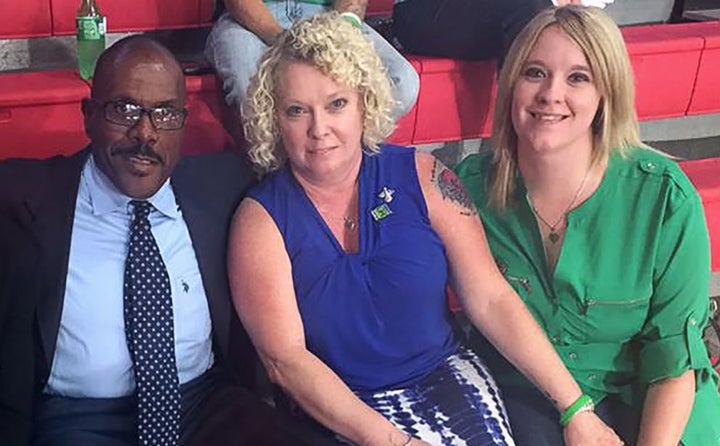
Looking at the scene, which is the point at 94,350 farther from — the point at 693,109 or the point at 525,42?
the point at 693,109

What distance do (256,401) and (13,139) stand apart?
0.88m

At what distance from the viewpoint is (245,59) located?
226 centimetres

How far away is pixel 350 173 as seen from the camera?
5.91 ft

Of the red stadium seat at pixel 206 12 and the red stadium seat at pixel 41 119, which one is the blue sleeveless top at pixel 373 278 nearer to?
the red stadium seat at pixel 41 119

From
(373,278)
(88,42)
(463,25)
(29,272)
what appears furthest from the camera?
(463,25)

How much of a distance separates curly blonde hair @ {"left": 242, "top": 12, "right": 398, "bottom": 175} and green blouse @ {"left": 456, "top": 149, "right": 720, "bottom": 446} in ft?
0.93

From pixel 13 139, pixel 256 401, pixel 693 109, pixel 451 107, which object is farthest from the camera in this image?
pixel 693 109

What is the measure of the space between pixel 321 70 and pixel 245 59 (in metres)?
0.59

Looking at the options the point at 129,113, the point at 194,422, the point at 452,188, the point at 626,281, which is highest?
the point at 129,113

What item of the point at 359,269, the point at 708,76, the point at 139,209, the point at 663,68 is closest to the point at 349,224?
the point at 359,269

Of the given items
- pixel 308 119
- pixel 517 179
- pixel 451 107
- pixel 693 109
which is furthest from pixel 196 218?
pixel 693 109

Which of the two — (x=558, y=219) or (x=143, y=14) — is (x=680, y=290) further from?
(x=143, y=14)

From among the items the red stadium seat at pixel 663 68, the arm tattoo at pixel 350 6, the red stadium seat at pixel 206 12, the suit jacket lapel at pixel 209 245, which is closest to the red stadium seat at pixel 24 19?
the red stadium seat at pixel 206 12

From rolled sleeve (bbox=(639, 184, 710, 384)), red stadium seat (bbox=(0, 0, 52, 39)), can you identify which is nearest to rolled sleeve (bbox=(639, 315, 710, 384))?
rolled sleeve (bbox=(639, 184, 710, 384))
